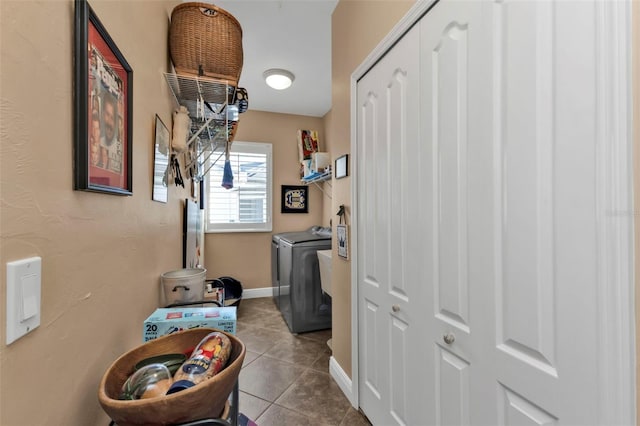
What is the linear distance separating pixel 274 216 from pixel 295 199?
1.31ft

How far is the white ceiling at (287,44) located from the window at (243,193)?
0.73 m

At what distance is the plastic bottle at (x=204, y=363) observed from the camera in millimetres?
628

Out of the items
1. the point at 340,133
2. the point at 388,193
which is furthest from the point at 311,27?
the point at 388,193

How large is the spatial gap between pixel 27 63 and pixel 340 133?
1677mm

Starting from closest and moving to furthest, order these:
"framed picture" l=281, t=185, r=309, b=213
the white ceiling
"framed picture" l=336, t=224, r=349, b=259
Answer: "framed picture" l=336, t=224, r=349, b=259
the white ceiling
"framed picture" l=281, t=185, r=309, b=213

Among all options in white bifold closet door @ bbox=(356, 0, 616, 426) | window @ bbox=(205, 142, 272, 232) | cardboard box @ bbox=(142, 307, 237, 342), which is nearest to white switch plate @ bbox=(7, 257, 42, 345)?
cardboard box @ bbox=(142, 307, 237, 342)

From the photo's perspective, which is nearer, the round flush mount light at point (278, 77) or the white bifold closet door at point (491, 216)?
the white bifold closet door at point (491, 216)

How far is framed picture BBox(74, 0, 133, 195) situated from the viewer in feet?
2.07

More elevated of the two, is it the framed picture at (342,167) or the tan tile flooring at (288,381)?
the framed picture at (342,167)

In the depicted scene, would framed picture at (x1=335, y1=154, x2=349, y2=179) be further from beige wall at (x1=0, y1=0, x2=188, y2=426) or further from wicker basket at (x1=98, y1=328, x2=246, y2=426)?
wicker basket at (x1=98, y1=328, x2=246, y2=426)

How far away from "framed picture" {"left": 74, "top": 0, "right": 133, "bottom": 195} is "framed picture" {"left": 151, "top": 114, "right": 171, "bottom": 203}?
370mm

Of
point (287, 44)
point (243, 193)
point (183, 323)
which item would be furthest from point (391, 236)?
point (243, 193)

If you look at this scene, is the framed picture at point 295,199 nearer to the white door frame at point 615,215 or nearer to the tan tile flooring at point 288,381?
the tan tile flooring at point 288,381

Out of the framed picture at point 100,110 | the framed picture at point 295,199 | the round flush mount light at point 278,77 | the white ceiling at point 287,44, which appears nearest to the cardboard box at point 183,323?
the framed picture at point 100,110
